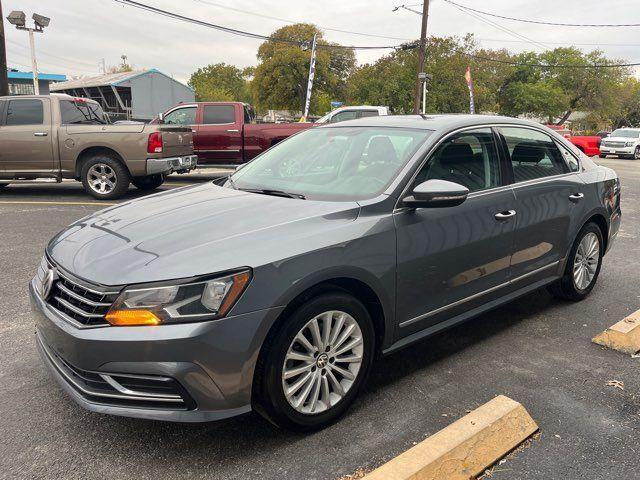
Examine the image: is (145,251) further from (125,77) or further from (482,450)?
(125,77)

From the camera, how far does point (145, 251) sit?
2426 mm

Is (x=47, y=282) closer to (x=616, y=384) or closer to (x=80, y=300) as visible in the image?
(x=80, y=300)

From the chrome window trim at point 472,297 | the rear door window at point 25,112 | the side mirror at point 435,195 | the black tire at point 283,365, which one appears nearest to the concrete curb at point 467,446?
the black tire at point 283,365

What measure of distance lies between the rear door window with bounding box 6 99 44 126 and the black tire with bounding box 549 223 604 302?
30.4 ft

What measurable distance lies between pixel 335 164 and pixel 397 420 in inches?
64.2

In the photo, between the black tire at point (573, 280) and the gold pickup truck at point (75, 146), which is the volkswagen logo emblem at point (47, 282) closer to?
the black tire at point (573, 280)

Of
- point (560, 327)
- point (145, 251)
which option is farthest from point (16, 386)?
point (560, 327)

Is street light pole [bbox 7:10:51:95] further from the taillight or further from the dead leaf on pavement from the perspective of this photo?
the dead leaf on pavement

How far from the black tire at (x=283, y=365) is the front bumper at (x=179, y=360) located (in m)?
0.08

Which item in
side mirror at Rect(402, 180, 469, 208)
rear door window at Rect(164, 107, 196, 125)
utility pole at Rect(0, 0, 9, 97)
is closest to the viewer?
side mirror at Rect(402, 180, 469, 208)

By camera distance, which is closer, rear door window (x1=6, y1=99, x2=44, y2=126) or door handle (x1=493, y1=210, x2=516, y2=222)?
door handle (x1=493, y1=210, x2=516, y2=222)

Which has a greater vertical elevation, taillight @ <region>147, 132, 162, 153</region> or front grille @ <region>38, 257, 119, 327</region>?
taillight @ <region>147, 132, 162, 153</region>

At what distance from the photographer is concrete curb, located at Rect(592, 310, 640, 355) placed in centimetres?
357

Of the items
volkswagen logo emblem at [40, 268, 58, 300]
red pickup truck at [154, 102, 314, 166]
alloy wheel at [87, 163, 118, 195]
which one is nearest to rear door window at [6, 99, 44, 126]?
alloy wheel at [87, 163, 118, 195]
